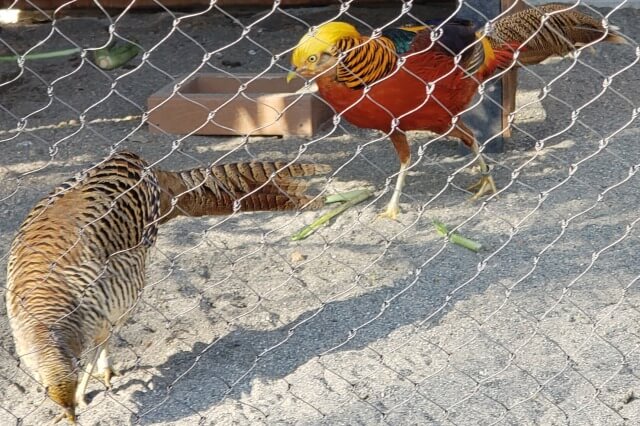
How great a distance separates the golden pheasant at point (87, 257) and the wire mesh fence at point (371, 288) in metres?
0.03

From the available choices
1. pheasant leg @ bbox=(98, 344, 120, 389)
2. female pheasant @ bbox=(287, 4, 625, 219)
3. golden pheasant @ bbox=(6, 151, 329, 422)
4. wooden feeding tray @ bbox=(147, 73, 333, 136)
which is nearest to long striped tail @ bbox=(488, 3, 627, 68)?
female pheasant @ bbox=(287, 4, 625, 219)

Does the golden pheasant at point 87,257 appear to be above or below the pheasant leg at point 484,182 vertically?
above

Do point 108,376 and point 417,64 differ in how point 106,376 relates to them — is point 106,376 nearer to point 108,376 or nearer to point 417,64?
point 108,376

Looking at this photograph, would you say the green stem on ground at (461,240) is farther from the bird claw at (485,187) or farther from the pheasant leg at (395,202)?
the bird claw at (485,187)

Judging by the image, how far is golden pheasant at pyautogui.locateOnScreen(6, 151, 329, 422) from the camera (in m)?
2.59

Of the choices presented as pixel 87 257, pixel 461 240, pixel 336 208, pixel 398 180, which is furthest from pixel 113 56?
pixel 87 257

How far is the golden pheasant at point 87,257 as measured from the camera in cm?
259

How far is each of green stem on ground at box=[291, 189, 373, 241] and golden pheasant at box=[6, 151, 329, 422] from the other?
2.41 ft

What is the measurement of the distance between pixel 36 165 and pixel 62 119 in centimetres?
74

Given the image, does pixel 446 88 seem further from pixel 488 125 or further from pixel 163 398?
pixel 163 398

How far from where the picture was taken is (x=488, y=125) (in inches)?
189

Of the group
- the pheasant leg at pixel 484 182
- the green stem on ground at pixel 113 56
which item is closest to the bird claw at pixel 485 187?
the pheasant leg at pixel 484 182

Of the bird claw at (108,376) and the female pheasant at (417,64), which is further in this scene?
the female pheasant at (417,64)

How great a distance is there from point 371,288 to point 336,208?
70 centimetres
